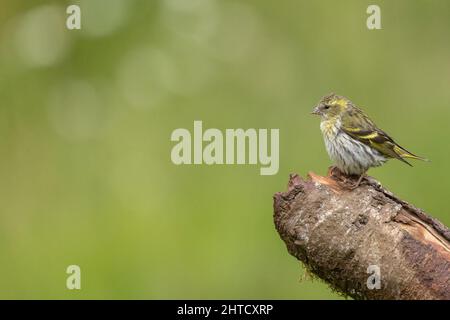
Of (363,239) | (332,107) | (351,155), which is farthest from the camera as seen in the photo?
(332,107)

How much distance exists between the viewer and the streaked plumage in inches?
249

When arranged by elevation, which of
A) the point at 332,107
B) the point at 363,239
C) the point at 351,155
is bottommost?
the point at 363,239

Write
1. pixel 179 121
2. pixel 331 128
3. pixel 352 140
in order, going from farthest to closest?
pixel 179 121
pixel 331 128
pixel 352 140

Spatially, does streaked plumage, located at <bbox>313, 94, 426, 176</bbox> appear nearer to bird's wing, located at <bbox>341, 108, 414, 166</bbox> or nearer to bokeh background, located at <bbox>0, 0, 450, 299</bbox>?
bird's wing, located at <bbox>341, 108, 414, 166</bbox>

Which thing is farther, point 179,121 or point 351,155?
point 179,121

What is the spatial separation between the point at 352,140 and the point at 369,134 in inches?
5.1

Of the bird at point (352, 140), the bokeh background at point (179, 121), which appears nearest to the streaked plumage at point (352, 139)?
the bird at point (352, 140)

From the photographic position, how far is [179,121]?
415 inches

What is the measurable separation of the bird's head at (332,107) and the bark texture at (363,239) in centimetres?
164

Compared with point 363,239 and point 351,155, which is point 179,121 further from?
point 363,239

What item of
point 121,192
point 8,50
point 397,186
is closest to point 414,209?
point 397,186

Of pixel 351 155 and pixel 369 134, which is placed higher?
pixel 369 134

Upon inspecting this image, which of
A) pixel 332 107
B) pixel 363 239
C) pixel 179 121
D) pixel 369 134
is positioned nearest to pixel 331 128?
pixel 332 107

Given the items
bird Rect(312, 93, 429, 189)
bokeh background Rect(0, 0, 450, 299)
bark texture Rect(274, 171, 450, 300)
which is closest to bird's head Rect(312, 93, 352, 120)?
bird Rect(312, 93, 429, 189)
